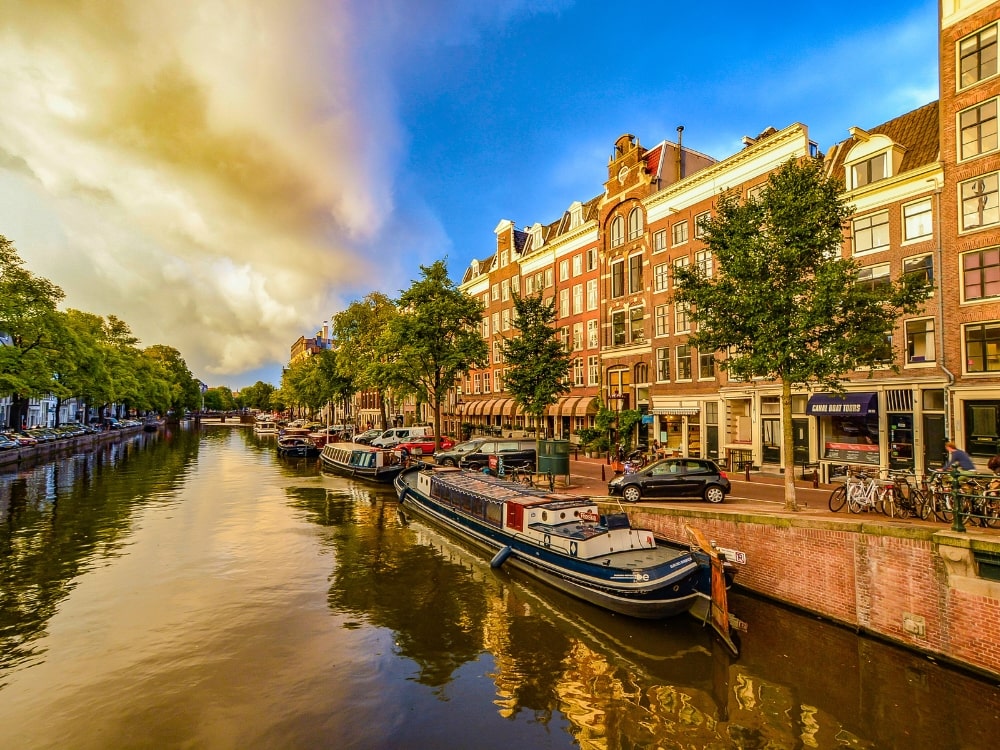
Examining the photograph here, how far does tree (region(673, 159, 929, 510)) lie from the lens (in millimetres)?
17266

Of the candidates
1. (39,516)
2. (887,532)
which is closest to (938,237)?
(887,532)

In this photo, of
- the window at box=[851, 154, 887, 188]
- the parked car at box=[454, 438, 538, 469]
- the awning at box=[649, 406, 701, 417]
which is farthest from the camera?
the awning at box=[649, 406, 701, 417]

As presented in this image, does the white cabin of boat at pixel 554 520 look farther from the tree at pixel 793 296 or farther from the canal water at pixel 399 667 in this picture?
the tree at pixel 793 296

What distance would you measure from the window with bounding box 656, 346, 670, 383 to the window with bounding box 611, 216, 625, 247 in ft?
34.6

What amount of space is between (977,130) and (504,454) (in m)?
27.6

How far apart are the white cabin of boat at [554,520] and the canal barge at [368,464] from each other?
1630 centimetres

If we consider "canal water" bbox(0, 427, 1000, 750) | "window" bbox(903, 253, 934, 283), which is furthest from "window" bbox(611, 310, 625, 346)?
"canal water" bbox(0, 427, 1000, 750)

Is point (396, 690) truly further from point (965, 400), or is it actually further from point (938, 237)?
point (938, 237)

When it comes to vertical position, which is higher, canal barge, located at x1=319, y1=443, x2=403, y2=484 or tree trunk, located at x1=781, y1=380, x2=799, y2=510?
tree trunk, located at x1=781, y1=380, x2=799, y2=510

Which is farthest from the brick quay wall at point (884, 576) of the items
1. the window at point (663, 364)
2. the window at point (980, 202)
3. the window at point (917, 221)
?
the window at point (663, 364)

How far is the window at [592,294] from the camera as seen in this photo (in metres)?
47.3

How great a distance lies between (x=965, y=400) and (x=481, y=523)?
71.7ft

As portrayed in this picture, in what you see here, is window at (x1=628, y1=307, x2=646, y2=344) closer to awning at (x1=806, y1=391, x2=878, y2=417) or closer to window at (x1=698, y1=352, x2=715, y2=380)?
window at (x1=698, y1=352, x2=715, y2=380)

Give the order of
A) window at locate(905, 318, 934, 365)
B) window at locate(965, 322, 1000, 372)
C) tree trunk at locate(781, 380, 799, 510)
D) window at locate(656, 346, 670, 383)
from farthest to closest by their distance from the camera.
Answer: window at locate(656, 346, 670, 383)
window at locate(905, 318, 934, 365)
window at locate(965, 322, 1000, 372)
tree trunk at locate(781, 380, 799, 510)
